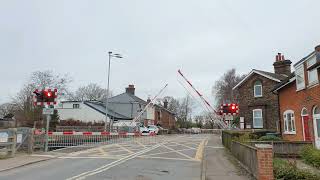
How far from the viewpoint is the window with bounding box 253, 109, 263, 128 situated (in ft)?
105

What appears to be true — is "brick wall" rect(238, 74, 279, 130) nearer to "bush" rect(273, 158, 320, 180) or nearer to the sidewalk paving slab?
"bush" rect(273, 158, 320, 180)

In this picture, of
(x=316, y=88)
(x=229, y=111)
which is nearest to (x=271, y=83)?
(x=229, y=111)

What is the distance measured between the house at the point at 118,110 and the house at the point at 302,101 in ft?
111

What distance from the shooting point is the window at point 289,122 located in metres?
22.2

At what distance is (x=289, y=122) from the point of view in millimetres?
23031

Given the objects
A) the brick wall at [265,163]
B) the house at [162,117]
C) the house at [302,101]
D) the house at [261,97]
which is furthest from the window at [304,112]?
the house at [162,117]

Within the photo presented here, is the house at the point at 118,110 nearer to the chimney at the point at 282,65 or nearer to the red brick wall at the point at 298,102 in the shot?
the chimney at the point at 282,65

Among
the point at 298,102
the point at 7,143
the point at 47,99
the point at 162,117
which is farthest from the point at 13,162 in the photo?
the point at 162,117

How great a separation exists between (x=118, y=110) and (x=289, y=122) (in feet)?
158

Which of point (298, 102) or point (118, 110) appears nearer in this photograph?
point (298, 102)

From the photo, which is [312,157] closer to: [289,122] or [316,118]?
[316,118]

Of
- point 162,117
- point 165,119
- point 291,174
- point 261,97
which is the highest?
point 261,97

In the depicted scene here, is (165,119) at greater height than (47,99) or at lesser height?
greater

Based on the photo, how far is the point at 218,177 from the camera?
10.9 metres
